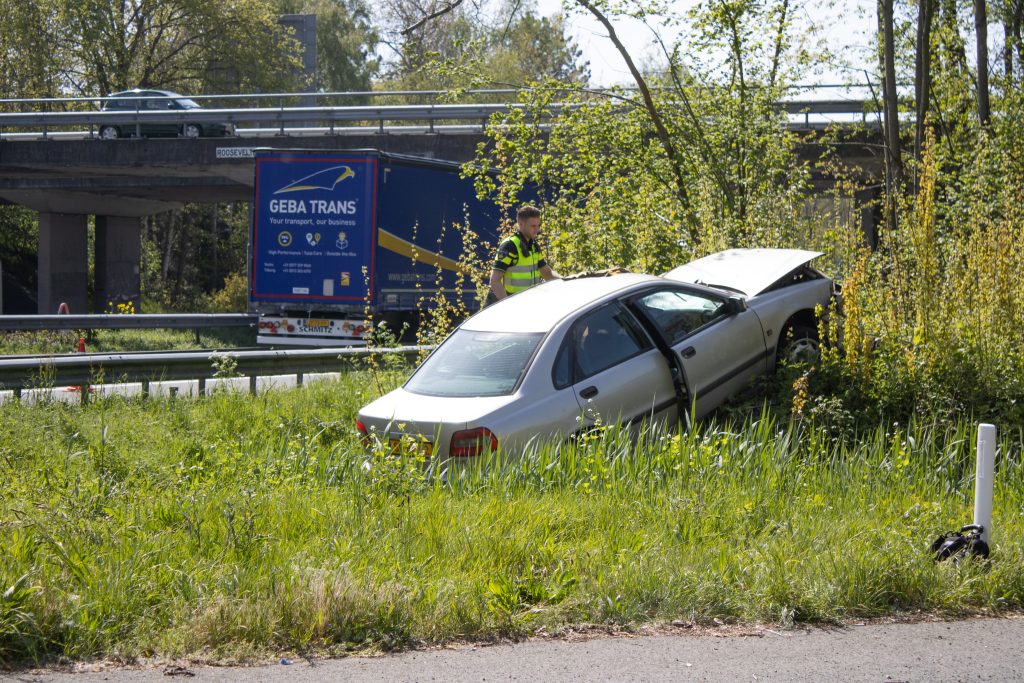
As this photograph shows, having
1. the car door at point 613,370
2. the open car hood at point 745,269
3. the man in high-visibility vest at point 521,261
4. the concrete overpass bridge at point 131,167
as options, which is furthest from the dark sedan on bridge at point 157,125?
the car door at point 613,370

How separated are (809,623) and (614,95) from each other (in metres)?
10.4

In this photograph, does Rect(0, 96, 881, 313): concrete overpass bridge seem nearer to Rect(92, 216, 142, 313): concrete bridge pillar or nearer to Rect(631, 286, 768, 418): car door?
Rect(92, 216, 142, 313): concrete bridge pillar

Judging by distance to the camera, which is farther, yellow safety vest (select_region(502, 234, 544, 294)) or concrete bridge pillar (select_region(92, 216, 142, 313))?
concrete bridge pillar (select_region(92, 216, 142, 313))

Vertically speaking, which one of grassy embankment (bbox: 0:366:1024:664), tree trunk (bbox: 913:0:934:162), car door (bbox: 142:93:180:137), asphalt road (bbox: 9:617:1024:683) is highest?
car door (bbox: 142:93:180:137)

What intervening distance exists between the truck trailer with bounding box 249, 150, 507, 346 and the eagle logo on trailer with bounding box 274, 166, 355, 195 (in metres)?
0.02

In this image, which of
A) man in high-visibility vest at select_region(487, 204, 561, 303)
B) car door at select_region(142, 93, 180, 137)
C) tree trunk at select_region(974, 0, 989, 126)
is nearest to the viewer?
man in high-visibility vest at select_region(487, 204, 561, 303)

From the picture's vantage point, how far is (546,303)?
806 cm

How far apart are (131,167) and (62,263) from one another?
695cm

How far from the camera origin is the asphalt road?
166 inches

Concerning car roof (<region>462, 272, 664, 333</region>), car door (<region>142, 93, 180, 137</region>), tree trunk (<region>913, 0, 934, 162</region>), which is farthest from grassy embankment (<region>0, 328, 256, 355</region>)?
tree trunk (<region>913, 0, 934, 162</region>)

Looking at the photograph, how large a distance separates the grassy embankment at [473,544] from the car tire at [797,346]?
1681mm

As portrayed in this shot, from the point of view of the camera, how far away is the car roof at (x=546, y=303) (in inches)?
306

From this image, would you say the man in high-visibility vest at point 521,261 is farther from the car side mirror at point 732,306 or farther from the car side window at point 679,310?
the car side mirror at point 732,306

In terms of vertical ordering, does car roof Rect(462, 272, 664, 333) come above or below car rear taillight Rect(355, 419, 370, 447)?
above
